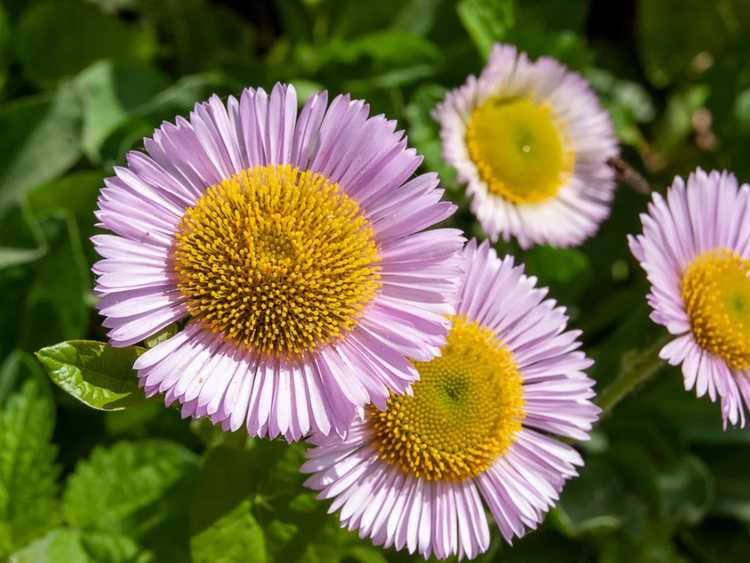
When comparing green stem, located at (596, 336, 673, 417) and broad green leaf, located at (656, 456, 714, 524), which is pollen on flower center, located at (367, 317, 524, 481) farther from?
broad green leaf, located at (656, 456, 714, 524)

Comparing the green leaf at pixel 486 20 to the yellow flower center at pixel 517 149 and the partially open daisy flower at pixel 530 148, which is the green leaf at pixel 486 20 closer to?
the partially open daisy flower at pixel 530 148

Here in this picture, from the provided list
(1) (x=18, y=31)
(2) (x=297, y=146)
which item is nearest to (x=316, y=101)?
(2) (x=297, y=146)

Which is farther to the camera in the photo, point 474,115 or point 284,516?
point 474,115

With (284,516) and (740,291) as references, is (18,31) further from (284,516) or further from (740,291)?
(740,291)

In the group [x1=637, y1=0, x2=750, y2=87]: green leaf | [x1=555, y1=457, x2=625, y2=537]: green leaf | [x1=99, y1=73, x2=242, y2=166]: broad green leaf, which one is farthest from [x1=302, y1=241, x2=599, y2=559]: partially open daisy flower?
[x1=637, y1=0, x2=750, y2=87]: green leaf

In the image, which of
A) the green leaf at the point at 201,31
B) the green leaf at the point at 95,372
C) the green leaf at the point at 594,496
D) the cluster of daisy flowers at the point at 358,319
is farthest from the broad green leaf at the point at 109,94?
the green leaf at the point at 594,496

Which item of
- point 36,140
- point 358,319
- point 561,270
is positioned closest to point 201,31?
point 36,140
